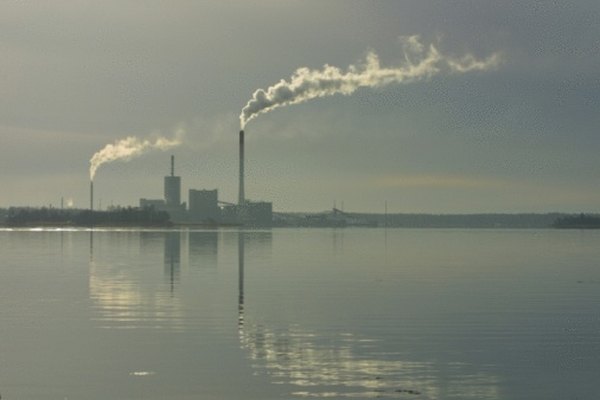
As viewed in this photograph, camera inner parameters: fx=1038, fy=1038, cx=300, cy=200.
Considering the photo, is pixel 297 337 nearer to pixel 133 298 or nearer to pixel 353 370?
pixel 353 370

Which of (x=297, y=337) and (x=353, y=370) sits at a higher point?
(x=297, y=337)

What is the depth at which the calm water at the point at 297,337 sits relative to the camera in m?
26.3

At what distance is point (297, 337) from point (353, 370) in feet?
23.5

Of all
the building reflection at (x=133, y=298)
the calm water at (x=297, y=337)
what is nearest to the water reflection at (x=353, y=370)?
the calm water at (x=297, y=337)

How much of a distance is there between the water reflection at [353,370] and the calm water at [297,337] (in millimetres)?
52

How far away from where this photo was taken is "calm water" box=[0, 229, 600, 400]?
1037 inches

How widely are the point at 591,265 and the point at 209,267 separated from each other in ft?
103

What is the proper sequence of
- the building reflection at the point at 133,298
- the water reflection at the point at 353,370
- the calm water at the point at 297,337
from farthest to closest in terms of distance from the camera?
the building reflection at the point at 133,298 < the calm water at the point at 297,337 < the water reflection at the point at 353,370

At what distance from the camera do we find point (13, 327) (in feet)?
125

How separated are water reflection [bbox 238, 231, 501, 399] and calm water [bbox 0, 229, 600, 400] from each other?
5 centimetres

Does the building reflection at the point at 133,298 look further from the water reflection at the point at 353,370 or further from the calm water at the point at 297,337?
the water reflection at the point at 353,370

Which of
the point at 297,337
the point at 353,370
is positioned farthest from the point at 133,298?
the point at 353,370

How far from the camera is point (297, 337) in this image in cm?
3538

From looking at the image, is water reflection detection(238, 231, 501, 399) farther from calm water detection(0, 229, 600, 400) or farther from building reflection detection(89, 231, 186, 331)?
building reflection detection(89, 231, 186, 331)
